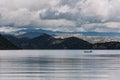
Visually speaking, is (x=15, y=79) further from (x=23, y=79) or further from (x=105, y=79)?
(x=105, y=79)

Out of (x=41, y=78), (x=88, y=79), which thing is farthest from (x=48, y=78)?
(x=88, y=79)

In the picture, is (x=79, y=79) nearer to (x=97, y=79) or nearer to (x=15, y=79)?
(x=97, y=79)

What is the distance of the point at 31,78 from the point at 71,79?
660cm

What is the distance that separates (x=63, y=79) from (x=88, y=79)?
3968 mm

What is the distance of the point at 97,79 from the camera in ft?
223

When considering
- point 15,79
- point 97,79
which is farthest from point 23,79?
point 97,79

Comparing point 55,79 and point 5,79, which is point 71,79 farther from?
point 5,79

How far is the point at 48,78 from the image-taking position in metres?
69.8

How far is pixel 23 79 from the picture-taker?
223 ft

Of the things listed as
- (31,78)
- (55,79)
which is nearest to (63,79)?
(55,79)

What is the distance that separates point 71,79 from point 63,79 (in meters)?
1.22

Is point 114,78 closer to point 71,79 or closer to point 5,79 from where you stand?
point 71,79

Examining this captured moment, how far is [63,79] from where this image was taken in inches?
2657

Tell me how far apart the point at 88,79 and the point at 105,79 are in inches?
104
